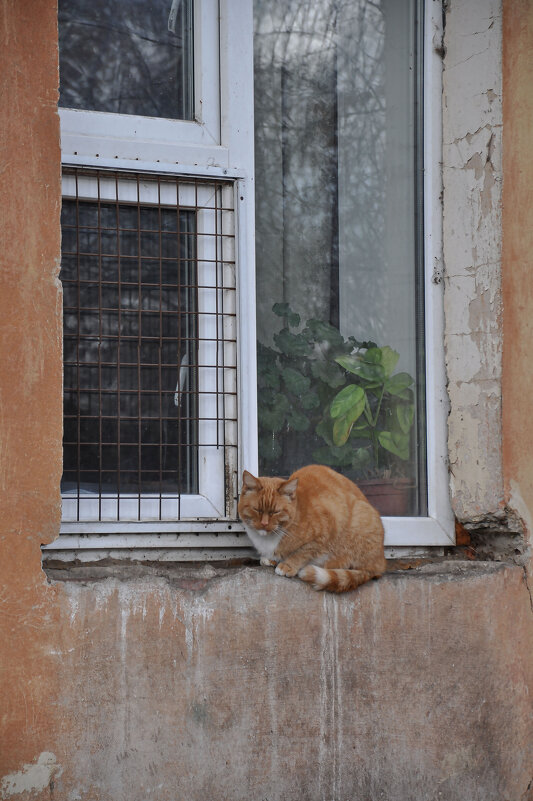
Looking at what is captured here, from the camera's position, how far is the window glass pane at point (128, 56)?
3.73 m

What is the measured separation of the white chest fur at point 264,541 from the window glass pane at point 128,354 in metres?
0.34

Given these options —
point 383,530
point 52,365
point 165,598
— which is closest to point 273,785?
point 165,598

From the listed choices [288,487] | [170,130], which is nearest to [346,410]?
[288,487]

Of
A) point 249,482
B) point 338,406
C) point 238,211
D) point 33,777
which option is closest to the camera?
point 33,777

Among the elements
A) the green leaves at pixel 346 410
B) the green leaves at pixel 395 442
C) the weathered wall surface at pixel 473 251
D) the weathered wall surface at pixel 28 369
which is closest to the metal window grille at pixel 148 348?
the weathered wall surface at pixel 28 369

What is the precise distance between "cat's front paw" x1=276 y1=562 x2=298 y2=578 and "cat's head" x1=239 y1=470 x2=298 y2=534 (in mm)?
140

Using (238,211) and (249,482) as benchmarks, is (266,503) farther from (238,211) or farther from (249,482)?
(238,211)

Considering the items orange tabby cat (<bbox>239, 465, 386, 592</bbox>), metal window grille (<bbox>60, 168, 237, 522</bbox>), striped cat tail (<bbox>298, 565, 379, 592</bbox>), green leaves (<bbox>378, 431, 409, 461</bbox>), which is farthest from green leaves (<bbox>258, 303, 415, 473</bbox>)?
striped cat tail (<bbox>298, 565, 379, 592</bbox>)

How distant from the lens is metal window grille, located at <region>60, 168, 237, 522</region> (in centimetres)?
363

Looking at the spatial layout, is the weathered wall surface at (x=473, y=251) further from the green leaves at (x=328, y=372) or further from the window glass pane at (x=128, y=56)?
the window glass pane at (x=128, y=56)

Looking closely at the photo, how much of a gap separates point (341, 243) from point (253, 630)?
182 centimetres

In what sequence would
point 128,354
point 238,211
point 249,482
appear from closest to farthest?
point 249,482 → point 128,354 → point 238,211

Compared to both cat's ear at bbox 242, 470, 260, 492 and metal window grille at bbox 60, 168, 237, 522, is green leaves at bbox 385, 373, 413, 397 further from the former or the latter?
cat's ear at bbox 242, 470, 260, 492

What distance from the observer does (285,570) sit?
3494mm
